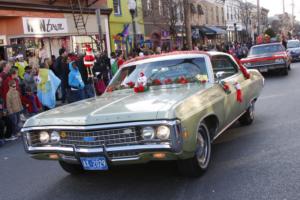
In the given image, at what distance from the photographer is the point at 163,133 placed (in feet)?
14.1

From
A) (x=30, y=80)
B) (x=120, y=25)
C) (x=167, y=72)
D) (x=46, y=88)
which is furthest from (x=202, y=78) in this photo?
(x=120, y=25)

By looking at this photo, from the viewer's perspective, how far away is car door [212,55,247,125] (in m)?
6.00

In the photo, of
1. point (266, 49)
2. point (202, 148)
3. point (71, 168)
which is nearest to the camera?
point (202, 148)

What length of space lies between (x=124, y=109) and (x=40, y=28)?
13602mm

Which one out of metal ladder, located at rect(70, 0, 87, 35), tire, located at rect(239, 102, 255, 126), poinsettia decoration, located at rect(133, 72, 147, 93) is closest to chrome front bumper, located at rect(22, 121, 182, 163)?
poinsettia decoration, located at rect(133, 72, 147, 93)

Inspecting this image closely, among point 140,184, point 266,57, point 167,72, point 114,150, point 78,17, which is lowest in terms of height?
point 140,184

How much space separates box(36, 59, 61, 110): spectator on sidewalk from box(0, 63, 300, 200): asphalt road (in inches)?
171

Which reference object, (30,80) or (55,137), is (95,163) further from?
(30,80)

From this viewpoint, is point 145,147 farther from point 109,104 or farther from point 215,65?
point 215,65

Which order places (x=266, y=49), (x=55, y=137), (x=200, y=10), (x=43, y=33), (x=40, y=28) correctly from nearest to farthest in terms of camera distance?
(x=55, y=137) → (x=40, y=28) → (x=43, y=33) → (x=266, y=49) → (x=200, y=10)

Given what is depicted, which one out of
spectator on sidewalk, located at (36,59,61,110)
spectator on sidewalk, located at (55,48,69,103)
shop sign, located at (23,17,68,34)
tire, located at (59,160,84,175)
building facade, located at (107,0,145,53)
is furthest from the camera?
building facade, located at (107,0,145,53)

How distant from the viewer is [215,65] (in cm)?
636

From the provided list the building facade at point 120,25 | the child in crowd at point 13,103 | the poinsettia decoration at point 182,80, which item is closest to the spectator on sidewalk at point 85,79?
the child in crowd at point 13,103

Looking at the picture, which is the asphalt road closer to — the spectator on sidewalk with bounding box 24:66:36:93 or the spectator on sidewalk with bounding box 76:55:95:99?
the spectator on sidewalk with bounding box 24:66:36:93
